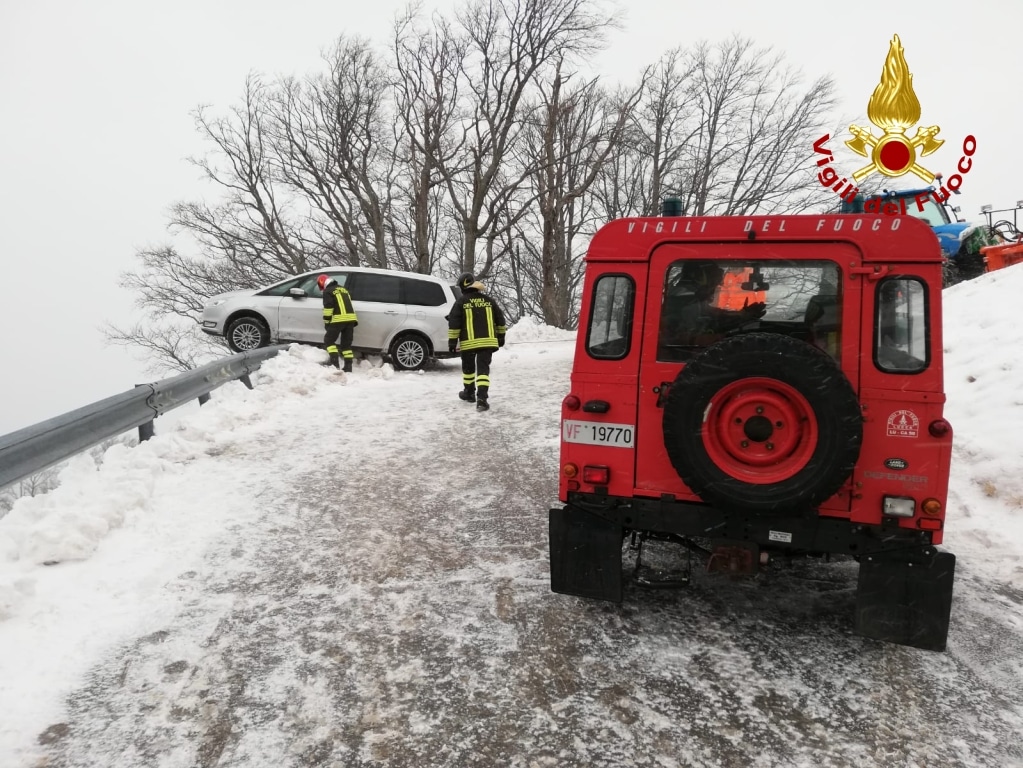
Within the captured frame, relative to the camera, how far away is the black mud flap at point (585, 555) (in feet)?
12.4

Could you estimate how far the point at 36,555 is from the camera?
13.1ft

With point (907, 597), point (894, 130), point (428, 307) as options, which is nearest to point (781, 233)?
point (907, 597)

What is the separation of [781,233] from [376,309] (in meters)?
9.65

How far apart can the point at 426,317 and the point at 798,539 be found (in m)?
9.66

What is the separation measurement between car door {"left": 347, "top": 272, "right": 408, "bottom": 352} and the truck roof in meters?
8.90

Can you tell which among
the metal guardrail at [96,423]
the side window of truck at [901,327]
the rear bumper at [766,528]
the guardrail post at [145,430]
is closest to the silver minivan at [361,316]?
the metal guardrail at [96,423]

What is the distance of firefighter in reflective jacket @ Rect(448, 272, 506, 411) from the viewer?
29.8 ft

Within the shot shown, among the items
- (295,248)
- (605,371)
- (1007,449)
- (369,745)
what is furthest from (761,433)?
(295,248)

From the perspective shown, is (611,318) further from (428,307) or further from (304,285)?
(304,285)

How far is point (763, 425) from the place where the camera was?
333 cm

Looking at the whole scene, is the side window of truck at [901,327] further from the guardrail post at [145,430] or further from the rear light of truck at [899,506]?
the guardrail post at [145,430]

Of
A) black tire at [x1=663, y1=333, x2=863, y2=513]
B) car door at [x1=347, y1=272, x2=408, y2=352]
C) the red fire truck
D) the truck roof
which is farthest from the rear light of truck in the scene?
car door at [x1=347, y1=272, x2=408, y2=352]

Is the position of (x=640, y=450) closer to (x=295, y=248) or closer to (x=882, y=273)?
(x=882, y=273)

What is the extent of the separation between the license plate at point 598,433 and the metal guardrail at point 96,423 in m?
3.52
